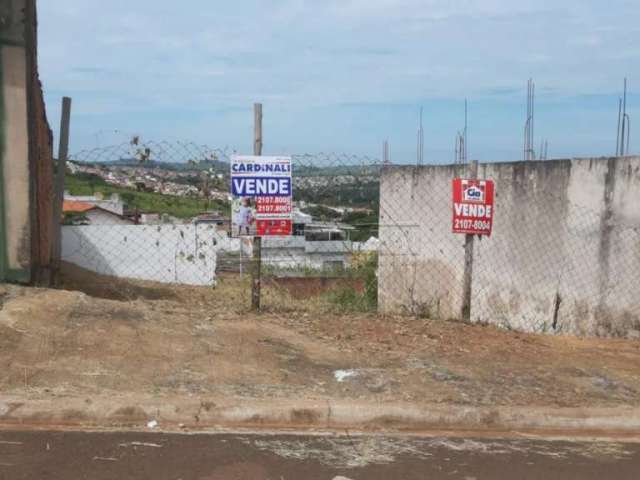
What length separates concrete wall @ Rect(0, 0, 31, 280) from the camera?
7.37 m

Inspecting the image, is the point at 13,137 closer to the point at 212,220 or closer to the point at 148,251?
the point at 148,251

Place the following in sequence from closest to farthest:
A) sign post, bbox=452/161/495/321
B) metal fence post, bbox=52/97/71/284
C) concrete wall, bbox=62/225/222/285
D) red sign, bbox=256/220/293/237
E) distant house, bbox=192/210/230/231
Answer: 1. red sign, bbox=256/220/293/237
2. sign post, bbox=452/161/495/321
3. metal fence post, bbox=52/97/71/284
4. concrete wall, bbox=62/225/222/285
5. distant house, bbox=192/210/230/231

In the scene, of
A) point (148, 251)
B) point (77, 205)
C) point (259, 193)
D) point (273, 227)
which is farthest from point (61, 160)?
point (77, 205)

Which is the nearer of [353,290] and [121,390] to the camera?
[121,390]

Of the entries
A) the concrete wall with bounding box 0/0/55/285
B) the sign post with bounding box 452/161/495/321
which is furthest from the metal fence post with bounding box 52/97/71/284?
the sign post with bounding box 452/161/495/321

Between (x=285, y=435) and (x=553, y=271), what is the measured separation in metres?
5.01

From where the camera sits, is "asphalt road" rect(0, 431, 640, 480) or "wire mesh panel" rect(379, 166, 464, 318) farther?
"wire mesh panel" rect(379, 166, 464, 318)

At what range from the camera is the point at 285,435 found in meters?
5.02

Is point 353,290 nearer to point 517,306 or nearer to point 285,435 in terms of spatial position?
point 517,306

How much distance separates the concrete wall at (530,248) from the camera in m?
8.01

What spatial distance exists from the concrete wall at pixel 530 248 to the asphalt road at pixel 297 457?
11.1 ft

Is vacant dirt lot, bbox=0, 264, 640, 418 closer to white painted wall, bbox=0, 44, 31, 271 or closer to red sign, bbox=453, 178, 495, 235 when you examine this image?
white painted wall, bbox=0, 44, 31, 271

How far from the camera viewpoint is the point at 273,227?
7.62 meters

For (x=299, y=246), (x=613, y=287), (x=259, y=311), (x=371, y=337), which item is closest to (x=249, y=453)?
(x=371, y=337)
